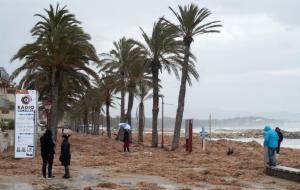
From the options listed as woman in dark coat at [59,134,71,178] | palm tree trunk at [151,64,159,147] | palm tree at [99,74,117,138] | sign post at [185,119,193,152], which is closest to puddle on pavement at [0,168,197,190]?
woman in dark coat at [59,134,71,178]

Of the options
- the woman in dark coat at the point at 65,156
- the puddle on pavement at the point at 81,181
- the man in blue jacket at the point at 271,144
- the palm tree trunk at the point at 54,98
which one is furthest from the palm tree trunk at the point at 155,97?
the woman in dark coat at the point at 65,156

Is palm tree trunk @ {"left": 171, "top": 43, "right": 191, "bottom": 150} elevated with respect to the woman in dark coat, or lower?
elevated

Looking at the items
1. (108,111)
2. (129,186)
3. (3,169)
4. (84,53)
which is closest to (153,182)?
(129,186)

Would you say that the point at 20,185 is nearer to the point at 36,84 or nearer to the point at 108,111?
the point at 36,84

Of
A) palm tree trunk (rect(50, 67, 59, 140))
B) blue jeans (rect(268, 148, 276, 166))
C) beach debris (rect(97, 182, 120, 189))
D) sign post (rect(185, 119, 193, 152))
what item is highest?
palm tree trunk (rect(50, 67, 59, 140))

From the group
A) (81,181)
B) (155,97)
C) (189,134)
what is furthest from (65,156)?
(155,97)

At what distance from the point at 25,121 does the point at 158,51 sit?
50.6 feet

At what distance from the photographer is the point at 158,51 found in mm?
38188

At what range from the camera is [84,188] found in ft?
48.1

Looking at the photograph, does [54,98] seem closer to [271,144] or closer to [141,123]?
[141,123]

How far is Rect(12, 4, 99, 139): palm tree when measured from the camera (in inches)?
1296

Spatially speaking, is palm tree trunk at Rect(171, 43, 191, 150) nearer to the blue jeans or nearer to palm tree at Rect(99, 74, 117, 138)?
palm tree at Rect(99, 74, 117, 138)

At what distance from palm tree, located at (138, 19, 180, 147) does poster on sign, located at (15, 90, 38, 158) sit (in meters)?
14.4

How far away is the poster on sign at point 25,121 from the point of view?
80.4ft
